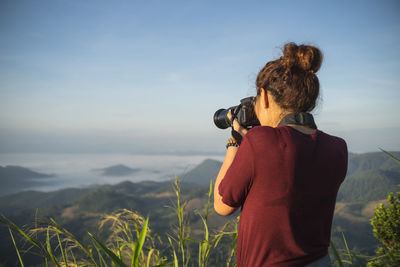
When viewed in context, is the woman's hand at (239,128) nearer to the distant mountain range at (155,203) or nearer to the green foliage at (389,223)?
the green foliage at (389,223)

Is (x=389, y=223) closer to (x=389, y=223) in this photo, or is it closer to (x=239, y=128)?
(x=389, y=223)

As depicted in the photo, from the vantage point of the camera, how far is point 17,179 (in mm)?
170500

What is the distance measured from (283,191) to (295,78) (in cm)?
57

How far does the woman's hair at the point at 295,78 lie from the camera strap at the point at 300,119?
0.08 metres

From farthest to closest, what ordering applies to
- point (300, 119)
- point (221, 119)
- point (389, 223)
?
point (389, 223) < point (221, 119) < point (300, 119)

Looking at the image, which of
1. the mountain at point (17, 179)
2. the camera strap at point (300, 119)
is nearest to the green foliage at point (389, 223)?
the camera strap at point (300, 119)

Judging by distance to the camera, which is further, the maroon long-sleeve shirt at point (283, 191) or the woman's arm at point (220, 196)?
the woman's arm at point (220, 196)

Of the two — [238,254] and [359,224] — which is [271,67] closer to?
[238,254]

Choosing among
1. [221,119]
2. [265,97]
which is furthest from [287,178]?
[221,119]

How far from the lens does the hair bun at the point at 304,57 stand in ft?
4.06

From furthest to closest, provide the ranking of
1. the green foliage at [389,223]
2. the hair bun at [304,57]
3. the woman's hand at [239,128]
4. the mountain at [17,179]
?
1. the mountain at [17,179]
2. the green foliage at [389,223]
3. the woman's hand at [239,128]
4. the hair bun at [304,57]

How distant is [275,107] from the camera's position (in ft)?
4.11

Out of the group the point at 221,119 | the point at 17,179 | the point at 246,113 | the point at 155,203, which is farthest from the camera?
the point at 17,179

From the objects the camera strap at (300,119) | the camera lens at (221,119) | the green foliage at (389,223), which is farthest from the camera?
the green foliage at (389,223)
